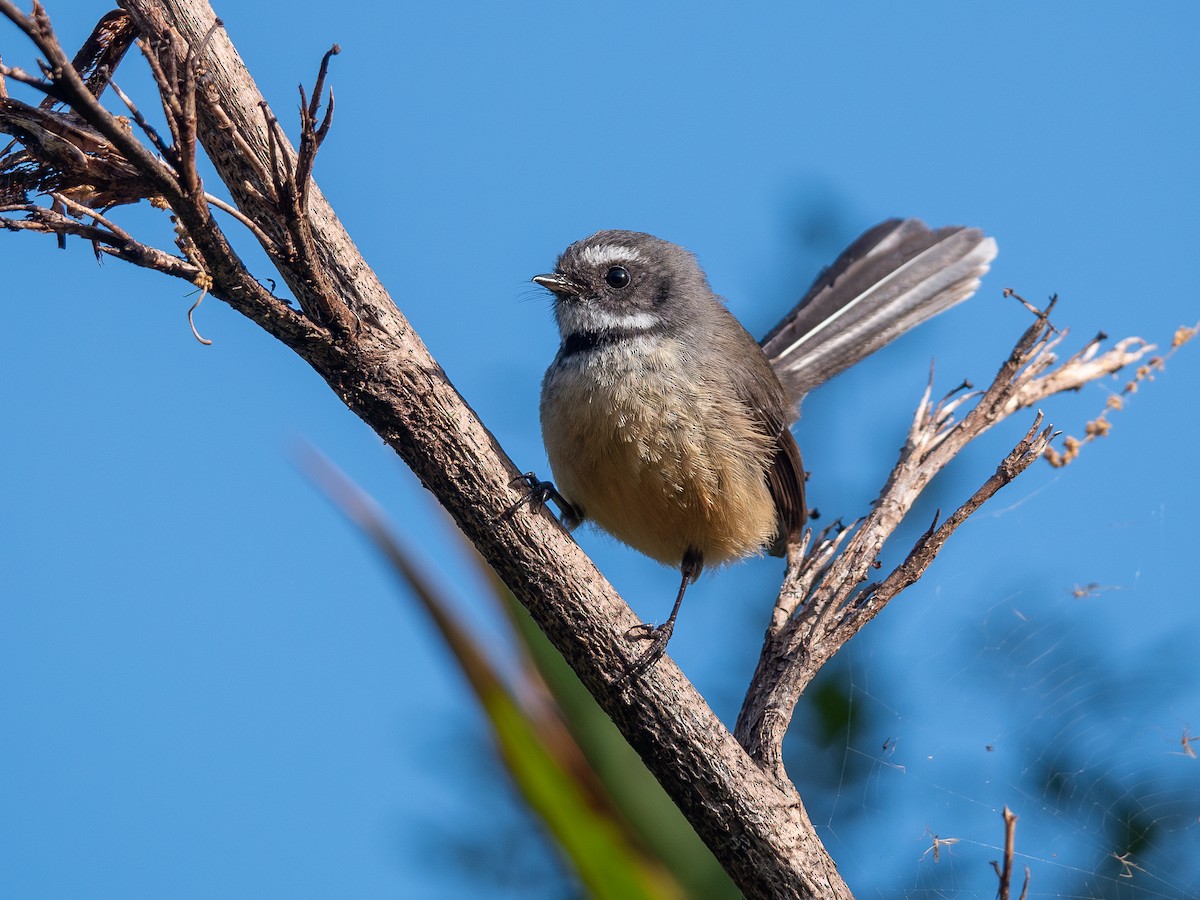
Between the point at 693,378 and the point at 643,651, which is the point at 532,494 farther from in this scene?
the point at 693,378

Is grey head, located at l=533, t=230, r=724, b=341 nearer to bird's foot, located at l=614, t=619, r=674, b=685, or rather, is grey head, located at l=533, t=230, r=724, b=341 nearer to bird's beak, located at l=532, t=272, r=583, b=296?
bird's beak, located at l=532, t=272, r=583, b=296

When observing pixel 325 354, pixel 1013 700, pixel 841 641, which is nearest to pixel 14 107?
pixel 325 354

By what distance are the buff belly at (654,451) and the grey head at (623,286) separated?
0.21 metres

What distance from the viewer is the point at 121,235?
2340 millimetres

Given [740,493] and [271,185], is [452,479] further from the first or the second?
[740,493]

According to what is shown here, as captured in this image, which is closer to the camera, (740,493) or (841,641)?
(841,641)

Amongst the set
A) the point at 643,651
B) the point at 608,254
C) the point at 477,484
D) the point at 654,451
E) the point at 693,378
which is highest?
the point at 608,254

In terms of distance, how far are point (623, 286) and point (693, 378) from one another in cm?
70

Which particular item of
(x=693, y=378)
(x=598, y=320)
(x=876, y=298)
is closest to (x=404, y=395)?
(x=693, y=378)

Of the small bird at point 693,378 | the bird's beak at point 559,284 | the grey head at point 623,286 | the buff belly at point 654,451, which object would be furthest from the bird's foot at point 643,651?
the bird's beak at point 559,284

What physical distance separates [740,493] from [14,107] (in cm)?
266

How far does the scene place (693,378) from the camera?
4.16 metres

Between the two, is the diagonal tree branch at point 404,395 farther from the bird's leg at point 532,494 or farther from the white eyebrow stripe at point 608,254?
the white eyebrow stripe at point 608,254

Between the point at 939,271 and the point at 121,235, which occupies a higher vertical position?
the point at 939,271
